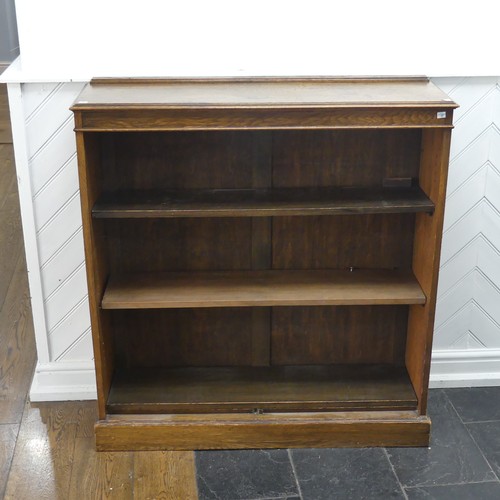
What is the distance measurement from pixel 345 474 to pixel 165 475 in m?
0.53

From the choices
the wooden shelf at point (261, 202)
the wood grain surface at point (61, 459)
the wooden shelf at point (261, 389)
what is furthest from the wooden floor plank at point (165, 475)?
the wooden shelf at point (261, 202)

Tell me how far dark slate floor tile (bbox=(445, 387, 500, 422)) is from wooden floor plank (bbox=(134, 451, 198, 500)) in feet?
3.02

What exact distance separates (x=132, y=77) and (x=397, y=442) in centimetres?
138

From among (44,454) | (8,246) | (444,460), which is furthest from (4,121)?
(444,460)

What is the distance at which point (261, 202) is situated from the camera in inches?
91.1

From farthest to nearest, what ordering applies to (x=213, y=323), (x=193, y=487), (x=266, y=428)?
(x=213, y=323) → (x=266, y=428) → (x=193, y=487)

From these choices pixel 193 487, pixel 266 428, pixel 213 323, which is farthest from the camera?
pixel 213 323

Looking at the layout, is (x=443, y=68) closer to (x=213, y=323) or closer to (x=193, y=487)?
(x=213, y=323)

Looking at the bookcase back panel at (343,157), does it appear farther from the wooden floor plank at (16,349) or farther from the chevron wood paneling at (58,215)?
the wooden floor plank at (16,349)

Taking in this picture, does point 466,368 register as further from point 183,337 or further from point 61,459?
point 61,459

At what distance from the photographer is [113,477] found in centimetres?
238

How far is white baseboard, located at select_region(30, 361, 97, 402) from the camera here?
273cm

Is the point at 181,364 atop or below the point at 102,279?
below

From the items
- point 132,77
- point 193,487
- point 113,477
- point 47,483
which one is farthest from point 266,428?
point 132,77
